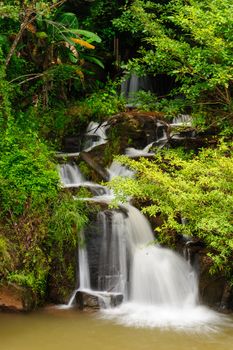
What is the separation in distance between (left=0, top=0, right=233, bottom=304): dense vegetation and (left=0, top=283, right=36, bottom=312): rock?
0.14 metres

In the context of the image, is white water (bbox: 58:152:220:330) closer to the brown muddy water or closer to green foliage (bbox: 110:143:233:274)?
the brown muddy water

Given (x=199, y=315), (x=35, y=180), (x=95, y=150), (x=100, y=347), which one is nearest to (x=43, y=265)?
(x=35, y=180)

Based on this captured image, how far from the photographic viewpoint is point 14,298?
6.78m

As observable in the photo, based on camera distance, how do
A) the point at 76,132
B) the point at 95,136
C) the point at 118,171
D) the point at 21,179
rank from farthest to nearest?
the point at 76,132 → the point at 95,136 → the point at 118,171 → the point at 21,179

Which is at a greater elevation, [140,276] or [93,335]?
[140,276]

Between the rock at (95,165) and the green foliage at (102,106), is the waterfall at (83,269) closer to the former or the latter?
the rock at (95,165)

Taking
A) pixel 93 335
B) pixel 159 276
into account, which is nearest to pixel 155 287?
pixel 159 276

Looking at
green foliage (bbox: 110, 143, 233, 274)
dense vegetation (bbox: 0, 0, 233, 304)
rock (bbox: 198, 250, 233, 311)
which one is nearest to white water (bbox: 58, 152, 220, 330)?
rock (bbox: 198, 250, 233, 311)

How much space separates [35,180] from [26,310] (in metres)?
2.18

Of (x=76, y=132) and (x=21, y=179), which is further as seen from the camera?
(x=76, y=132)

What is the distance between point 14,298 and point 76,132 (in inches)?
257

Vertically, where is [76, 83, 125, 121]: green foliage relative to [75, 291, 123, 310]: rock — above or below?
above

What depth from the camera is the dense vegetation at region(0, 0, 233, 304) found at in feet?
22.8

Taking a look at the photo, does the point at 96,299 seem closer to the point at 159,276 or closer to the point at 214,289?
the point at 159,276
